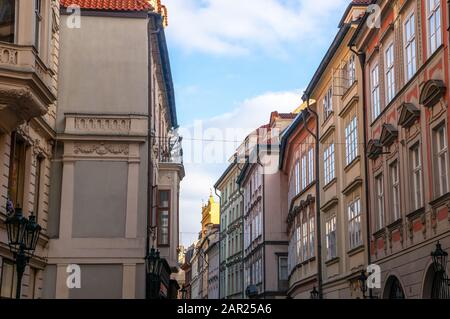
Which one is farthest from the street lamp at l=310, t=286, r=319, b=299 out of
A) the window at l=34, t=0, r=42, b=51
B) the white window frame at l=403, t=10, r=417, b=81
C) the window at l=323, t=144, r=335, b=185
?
the window at l=34, t=0, r=42, b=51

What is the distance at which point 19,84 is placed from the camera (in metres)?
17.3

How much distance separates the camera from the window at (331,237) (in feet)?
100

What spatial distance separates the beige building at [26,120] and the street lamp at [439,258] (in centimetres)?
965

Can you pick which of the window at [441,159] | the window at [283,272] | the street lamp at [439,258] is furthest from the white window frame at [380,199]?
the window at [283,272]

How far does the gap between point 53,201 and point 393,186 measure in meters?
10.4

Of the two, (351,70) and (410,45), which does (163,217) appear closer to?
Answer: (351,70)

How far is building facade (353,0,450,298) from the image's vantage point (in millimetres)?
18047

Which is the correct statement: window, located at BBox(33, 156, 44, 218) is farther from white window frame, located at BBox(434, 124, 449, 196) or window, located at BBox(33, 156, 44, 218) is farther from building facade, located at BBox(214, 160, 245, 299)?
building facade, located at BBox(214, 160, 245, 299)

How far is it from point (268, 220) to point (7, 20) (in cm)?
3126

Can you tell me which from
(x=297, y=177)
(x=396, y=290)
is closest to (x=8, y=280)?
(x=396, y=290)

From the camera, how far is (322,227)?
32750mm

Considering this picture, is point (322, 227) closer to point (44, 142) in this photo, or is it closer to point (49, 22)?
point (44, 142)

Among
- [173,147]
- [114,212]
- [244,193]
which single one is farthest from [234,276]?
[114,212]

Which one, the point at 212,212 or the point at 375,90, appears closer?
the point at 375,90
